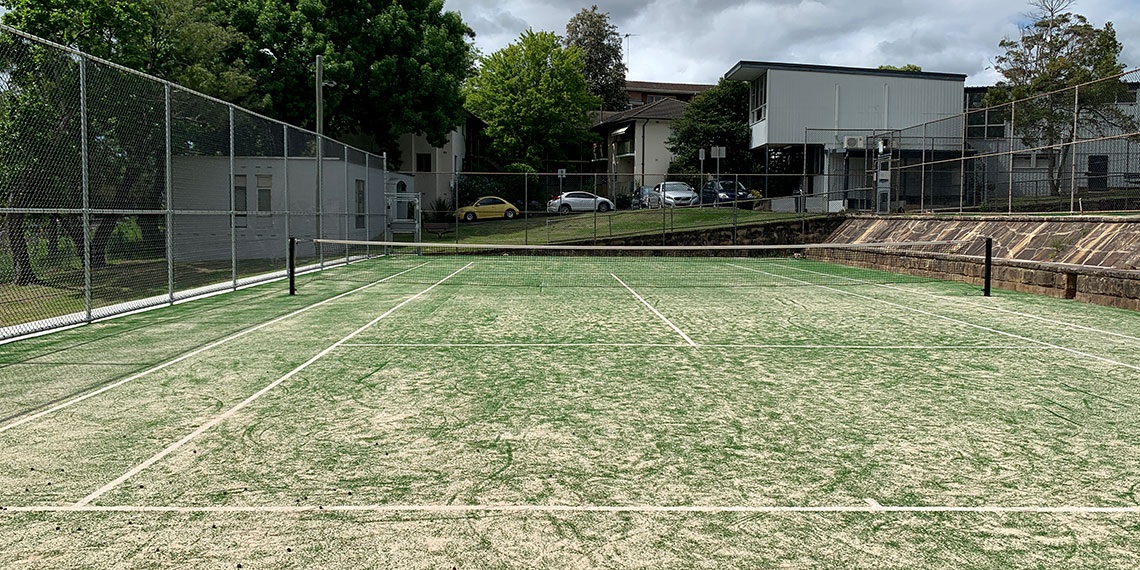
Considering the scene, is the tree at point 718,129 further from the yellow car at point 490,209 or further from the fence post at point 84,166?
the fence post at point 84,166

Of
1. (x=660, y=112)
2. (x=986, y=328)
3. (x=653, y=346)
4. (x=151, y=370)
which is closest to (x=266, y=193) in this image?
(x=151, y=370)

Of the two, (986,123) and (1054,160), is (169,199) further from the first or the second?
(986,123)

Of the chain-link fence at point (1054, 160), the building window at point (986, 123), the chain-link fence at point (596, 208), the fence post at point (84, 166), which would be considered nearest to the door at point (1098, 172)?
the chain-link fence at point (1054, 160)

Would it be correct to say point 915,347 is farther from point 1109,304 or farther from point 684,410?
point 1109,304

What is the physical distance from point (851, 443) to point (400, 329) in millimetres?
6595

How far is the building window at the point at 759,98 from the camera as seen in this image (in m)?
43.5

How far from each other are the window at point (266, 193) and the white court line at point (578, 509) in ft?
52.8

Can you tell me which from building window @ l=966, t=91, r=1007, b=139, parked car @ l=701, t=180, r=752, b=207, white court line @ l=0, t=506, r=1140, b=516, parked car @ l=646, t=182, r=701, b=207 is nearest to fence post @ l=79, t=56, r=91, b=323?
white court line @ l=0, t=506, r=1140, b=516

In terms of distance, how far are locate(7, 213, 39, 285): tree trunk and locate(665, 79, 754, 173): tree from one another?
135ft

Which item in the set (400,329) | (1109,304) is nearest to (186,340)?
(400,329)

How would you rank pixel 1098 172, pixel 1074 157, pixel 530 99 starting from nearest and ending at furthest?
pixel 1074 157 < pixel 1098 172 < pixel 530 99

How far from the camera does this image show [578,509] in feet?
13.8

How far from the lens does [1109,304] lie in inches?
537

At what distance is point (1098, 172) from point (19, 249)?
67.2 ft
